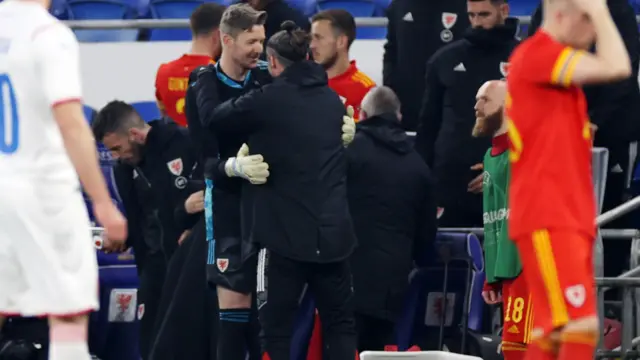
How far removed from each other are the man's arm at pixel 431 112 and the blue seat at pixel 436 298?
582 mm

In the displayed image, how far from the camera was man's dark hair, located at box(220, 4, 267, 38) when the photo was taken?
7.74 meters

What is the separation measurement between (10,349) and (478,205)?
2692 mm

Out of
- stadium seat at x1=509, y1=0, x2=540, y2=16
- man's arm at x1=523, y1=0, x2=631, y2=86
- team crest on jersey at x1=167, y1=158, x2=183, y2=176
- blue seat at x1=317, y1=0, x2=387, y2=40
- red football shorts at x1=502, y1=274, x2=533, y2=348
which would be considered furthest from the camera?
blue seat at x1=317, y1=0, x2=387, y2=40

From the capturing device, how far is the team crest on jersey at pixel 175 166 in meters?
8.68

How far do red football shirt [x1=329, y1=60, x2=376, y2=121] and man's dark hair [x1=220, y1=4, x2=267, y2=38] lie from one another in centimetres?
147

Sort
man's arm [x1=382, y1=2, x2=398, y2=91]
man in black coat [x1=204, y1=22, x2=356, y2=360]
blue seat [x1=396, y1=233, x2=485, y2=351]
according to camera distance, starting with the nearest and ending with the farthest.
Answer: man in black coat [x1=204, y1=22, x2=356, y2=360] → blue seat [x1=396, y1=233, x2=485, y2=351] → man's arm [x1=382, y1=2, x2=398, y2=91]

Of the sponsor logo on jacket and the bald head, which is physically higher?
the bald head

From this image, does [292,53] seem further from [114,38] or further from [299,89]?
[114,38]

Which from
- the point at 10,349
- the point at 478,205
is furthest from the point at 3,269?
the point at 478,205

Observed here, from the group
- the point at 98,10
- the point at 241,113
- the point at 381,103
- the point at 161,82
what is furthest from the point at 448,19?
the point at 98,10

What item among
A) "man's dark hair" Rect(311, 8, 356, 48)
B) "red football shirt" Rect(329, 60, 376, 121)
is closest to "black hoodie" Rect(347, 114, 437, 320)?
"red football shirt" Rect(329, 60, 376, 121)

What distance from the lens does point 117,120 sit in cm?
873

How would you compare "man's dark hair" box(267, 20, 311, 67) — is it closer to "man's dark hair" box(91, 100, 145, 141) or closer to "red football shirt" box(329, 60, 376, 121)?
"man's dark hair" box(91, 100, 145, 141)

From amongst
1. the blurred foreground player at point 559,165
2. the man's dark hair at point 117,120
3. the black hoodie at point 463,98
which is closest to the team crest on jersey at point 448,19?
the black hoodie at point 463,98
